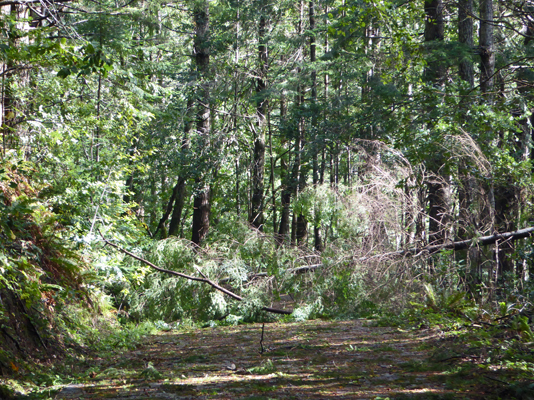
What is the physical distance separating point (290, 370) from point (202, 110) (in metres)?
11.0

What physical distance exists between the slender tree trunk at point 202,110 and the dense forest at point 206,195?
0.23 feet

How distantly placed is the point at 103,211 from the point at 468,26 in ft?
31.0

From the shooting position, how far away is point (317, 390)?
4254 mm

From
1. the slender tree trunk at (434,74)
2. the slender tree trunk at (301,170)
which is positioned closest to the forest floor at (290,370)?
the slender tree trunk at (434,74)

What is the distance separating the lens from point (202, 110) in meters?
14.9

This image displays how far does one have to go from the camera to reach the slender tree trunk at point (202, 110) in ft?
46.9

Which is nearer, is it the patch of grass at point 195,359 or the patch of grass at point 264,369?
the patch of grass at point 264,369

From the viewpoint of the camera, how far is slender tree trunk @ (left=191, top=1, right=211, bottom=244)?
14.3 meters

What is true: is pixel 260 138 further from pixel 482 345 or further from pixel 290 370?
pixel 482 345

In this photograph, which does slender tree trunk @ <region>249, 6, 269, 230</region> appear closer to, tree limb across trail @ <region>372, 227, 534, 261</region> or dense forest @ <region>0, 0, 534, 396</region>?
dense forest @ <region>0, 0, 534, 396</region>

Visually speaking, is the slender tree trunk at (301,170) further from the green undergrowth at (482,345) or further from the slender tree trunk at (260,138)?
the green undergrowth at (482,345)

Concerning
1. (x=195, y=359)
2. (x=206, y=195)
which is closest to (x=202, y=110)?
(x=206, y=195)

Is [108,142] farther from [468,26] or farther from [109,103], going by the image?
[468,26]

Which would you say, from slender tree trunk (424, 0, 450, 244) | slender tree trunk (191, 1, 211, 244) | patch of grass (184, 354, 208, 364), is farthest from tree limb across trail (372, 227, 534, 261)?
slender tree trunk (191, 1, 211, 244)
